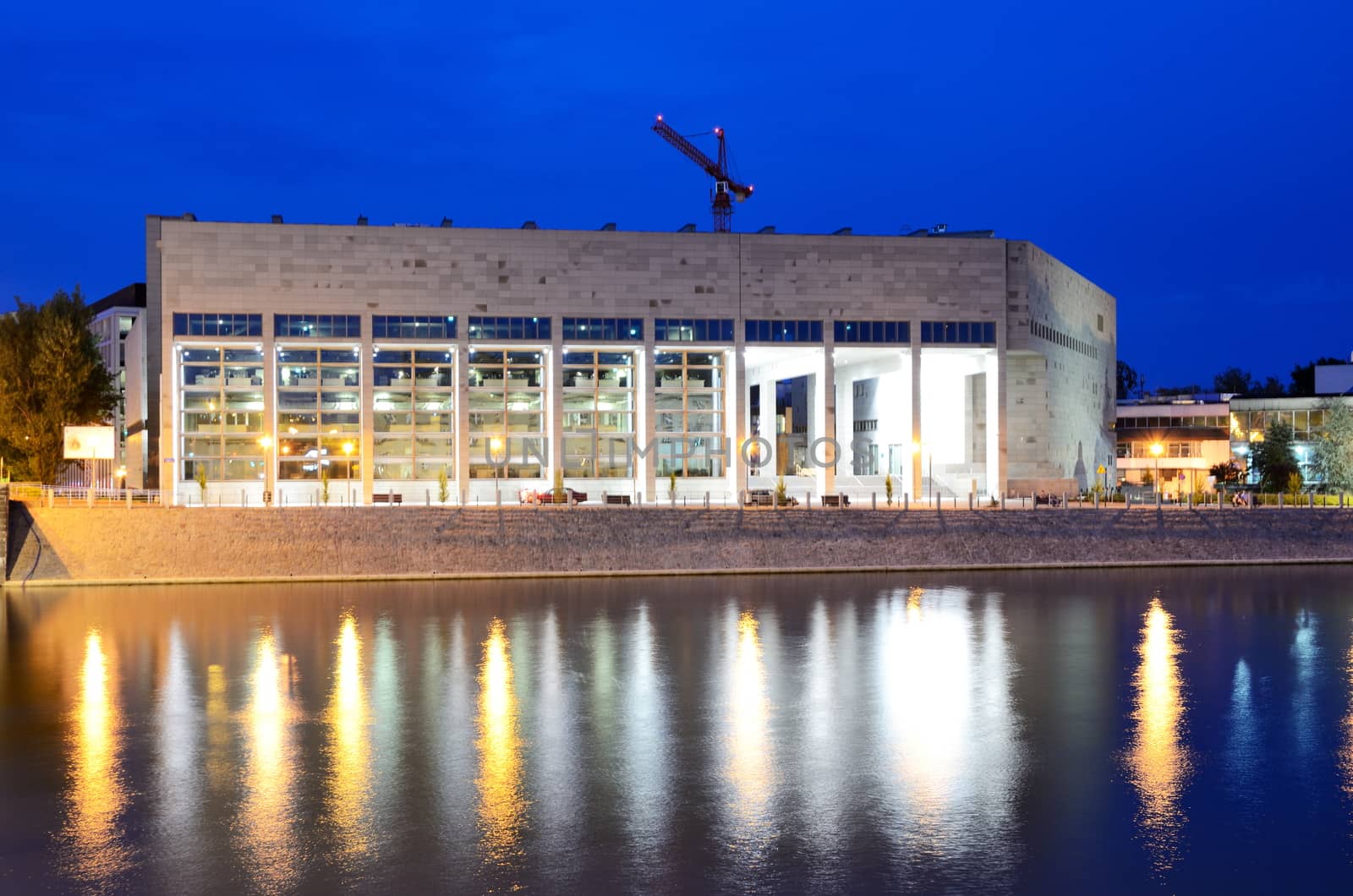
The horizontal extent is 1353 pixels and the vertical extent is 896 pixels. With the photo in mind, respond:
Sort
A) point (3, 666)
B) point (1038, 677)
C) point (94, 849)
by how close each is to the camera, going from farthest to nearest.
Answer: point (3, 666), point (1038, 677), point (94, 849)

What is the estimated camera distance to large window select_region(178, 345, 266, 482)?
225ft

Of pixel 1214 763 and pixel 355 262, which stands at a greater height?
pixel 355 262

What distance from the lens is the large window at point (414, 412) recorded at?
2751 inches

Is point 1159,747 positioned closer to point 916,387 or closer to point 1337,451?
point 916,387

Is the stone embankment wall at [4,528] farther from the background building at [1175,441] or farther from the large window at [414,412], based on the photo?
the background building at [1175,441]

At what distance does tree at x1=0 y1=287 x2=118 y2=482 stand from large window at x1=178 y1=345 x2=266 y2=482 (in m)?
5.87

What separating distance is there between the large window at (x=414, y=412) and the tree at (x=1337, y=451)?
174 feet

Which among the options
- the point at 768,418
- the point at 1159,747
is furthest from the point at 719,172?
the point at 1159,747

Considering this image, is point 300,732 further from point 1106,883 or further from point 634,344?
point 634,344

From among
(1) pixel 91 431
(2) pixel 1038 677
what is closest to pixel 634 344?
(1) pixel 91 431

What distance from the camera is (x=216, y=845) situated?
1537 centimetres

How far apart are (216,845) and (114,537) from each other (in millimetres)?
39089

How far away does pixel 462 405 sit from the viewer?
6975cm

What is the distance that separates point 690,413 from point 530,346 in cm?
1057
